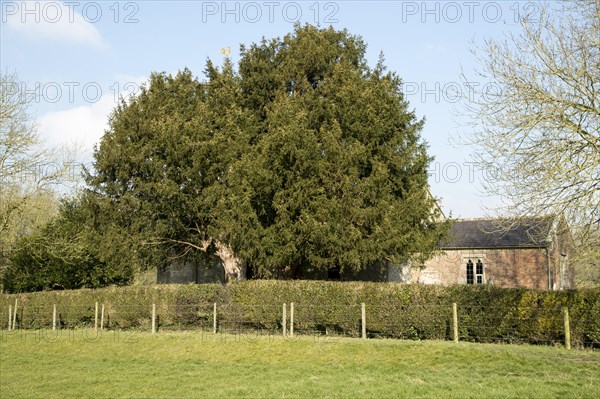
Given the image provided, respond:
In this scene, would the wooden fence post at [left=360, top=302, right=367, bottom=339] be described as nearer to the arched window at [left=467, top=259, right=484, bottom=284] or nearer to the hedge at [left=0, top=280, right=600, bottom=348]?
the hedge at [left=0, top=280, right=600, bottom=348]

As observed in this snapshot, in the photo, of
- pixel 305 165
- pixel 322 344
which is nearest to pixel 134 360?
pixel 322 344

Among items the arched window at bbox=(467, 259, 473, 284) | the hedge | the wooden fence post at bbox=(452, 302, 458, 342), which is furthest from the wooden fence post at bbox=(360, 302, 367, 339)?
the arched window at bbox=(467, 259, 473, 284)

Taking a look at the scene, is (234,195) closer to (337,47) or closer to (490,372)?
(337,47)

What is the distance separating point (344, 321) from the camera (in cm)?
1958

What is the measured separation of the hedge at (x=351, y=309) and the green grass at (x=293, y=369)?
1188mm

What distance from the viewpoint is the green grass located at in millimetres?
11297

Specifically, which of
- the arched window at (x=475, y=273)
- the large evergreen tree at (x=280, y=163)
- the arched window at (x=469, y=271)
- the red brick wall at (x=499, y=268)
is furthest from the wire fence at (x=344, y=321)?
the arched window at (x=469, y=271)

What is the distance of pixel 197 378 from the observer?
13312 millimetres

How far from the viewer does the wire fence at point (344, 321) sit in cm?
1614

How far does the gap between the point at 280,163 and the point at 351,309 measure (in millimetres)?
7527

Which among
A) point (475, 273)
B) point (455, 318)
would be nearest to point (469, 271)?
point (475, 273)

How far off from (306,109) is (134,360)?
536 inches

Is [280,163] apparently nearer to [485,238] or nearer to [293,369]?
[293,369]

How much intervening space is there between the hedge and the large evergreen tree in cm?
306
